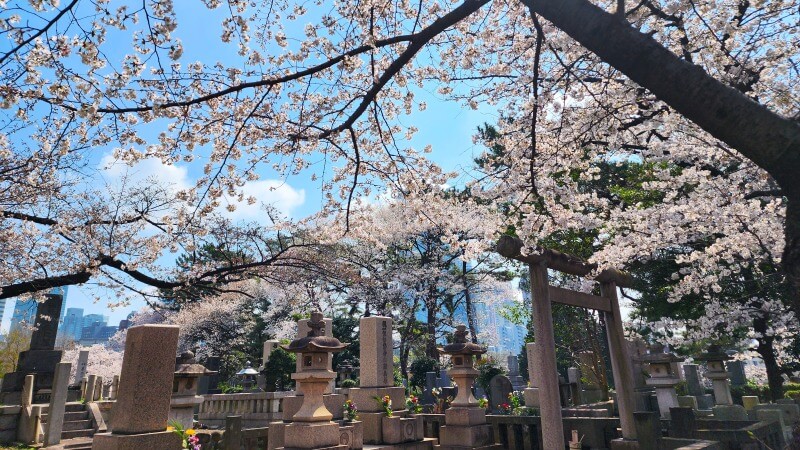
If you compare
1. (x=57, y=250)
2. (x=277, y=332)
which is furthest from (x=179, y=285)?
(x=277, y=332)

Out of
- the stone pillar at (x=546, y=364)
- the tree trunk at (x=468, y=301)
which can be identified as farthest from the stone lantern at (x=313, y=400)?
the tree trunk at (x=468, y=301)

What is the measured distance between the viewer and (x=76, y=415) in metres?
12.8

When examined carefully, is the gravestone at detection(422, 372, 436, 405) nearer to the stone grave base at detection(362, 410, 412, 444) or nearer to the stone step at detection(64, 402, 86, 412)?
the stone grave base at detection(362, 410, 412, 444)

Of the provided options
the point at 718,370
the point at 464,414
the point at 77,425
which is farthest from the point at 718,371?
the point at 77,425

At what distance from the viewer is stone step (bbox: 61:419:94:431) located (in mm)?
12231

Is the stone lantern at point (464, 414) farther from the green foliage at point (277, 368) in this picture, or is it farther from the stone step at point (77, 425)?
the stone step at point (77, 425)

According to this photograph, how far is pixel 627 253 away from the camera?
930cm

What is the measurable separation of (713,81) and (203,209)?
6468 millimetres

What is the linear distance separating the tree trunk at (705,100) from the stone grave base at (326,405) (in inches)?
315

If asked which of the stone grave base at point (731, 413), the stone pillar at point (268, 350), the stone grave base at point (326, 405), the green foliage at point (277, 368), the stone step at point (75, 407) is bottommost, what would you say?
the stone grave base at point (731, 413)

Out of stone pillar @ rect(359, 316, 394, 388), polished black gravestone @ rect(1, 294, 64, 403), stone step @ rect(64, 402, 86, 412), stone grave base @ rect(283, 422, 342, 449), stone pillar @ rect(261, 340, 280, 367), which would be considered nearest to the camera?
stone grave base @ rect(283, 422, 342, 449)

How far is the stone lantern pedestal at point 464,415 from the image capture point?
8.98m

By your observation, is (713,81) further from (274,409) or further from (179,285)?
(274,409)

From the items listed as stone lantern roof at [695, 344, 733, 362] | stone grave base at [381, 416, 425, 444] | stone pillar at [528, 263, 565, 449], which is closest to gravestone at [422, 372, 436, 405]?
stone grave base at [381, 416, 425, 444]
